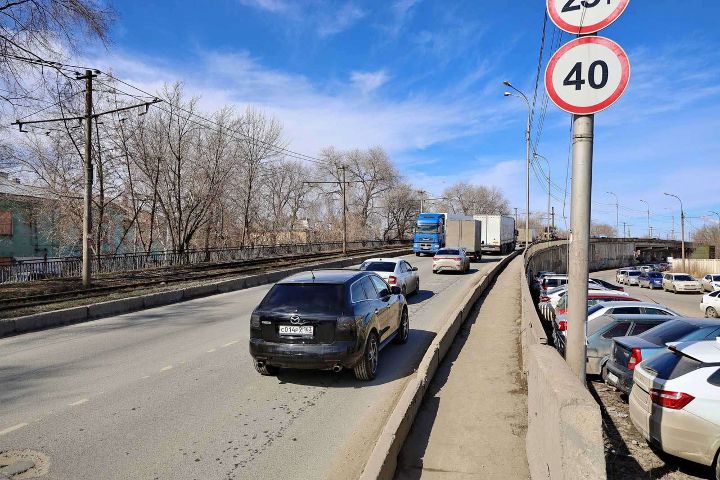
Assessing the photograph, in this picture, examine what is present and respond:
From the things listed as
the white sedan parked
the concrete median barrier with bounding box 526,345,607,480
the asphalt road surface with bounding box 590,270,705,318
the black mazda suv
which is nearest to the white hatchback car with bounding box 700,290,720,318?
the asphalt road surface with bounding box 590,270,705,318

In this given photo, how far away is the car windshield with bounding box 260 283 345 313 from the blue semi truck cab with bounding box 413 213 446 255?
3335 cm

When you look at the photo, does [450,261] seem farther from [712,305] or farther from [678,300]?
[678,300]

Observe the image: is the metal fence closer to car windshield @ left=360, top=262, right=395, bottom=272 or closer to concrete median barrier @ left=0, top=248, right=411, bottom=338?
concrete median barrier @ left=0, top=248, right=411, bottom=338

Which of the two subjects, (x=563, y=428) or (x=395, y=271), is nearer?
(x=563, y=428)

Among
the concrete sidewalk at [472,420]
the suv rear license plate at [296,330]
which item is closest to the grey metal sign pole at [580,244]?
the concrete sidewalk at [472,420]

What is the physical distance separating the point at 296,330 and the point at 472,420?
102 inches

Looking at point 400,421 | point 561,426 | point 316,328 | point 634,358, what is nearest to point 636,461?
point 634,358

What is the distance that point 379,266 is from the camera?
15.9m

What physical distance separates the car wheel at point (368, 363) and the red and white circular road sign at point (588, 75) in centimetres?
436

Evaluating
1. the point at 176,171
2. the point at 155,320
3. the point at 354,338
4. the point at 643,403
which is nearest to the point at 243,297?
the point at 155,320

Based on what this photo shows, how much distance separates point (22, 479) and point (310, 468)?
7.95ft

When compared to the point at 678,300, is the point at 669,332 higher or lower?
higher

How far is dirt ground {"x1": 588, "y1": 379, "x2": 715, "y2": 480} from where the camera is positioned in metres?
4.82

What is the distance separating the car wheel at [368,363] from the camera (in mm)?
6887
